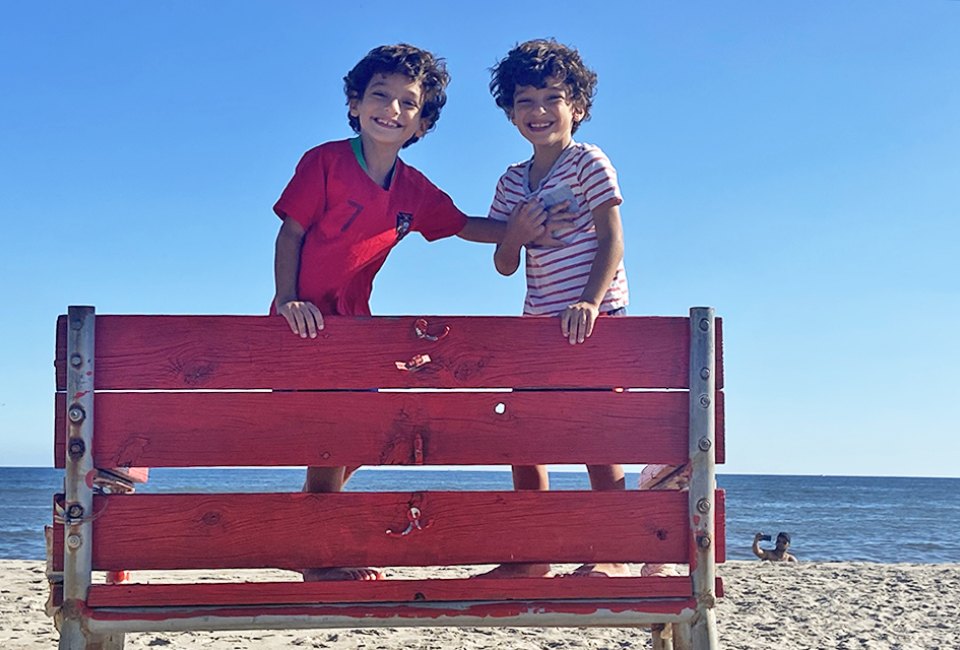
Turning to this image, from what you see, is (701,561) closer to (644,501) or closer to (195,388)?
(644,501)

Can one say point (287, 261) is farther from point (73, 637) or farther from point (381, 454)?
point (73, 637)

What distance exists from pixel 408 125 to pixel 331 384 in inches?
62.4

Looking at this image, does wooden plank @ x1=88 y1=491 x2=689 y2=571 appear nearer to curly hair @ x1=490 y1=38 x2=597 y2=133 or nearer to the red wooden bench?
the red wooden bench

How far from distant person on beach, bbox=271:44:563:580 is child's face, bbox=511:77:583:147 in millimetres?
384

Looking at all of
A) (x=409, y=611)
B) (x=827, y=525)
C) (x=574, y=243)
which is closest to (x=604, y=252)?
(x=574, y=243)

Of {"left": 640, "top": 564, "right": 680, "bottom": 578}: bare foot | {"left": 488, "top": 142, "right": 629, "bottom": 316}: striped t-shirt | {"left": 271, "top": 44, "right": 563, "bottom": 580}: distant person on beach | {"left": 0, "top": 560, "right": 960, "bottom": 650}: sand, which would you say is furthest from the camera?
{"left": 0, "top": 560, "right": 960, "bottom": 650}: sand

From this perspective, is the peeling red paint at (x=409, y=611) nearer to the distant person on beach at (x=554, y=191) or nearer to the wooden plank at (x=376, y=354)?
the wooden plank at (x=376, y=354)

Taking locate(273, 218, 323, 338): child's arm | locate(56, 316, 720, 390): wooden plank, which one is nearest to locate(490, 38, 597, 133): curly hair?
locate(273, 218, 323, 338): child's arm

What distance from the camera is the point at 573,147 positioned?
4223mm

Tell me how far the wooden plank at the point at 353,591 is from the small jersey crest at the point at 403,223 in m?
1.56

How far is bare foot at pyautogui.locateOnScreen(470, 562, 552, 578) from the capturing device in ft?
9.93

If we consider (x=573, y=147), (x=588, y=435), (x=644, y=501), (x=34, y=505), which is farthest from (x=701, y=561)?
(x=34, y=505)

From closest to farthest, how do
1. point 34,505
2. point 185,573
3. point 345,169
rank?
point 345,169, point 185,573, point 34,505

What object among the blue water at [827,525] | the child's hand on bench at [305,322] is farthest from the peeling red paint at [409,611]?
the blue water at [827,525]
